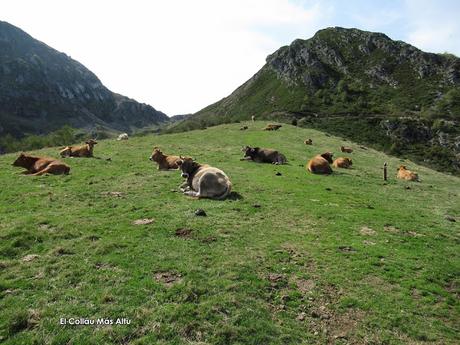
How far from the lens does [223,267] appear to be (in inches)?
456

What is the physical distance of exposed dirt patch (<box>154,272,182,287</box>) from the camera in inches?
418

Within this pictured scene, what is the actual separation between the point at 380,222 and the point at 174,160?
47.8 feet

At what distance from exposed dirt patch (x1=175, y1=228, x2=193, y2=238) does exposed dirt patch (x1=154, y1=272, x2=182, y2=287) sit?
2843 mm

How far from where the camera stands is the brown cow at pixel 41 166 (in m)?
24.1

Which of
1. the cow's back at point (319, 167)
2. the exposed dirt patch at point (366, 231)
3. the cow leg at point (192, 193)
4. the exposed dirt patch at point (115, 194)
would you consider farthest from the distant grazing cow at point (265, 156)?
the exposed dirt patch at point (366, 231)

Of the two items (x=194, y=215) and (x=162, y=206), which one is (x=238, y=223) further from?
(x=162, y=206)

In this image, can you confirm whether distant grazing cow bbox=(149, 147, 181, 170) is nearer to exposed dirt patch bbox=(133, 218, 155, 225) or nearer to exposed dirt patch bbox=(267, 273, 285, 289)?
exposed dirt patch bbox=(133, 218, 155, 225)

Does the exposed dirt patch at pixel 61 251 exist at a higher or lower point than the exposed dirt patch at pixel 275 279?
higher

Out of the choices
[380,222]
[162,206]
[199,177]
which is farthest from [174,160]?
[380,222]

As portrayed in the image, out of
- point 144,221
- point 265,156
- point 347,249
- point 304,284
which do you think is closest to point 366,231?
point 347,249

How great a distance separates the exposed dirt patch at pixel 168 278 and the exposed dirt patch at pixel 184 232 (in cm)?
284

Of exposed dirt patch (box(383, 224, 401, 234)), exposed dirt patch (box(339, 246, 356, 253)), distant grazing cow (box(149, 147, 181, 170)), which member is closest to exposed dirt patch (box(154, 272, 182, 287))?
exposed dirt patch (box(339, 246, 356, 253))

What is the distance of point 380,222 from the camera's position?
1755cm

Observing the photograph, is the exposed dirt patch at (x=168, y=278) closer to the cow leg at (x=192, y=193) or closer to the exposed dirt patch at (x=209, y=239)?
the exposed dirt patch at (x=209, y=239)
